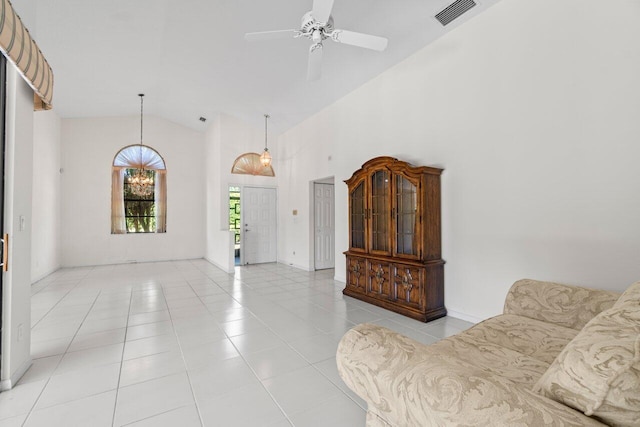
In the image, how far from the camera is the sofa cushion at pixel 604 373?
79 cm

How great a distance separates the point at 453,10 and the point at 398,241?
9.18 ft

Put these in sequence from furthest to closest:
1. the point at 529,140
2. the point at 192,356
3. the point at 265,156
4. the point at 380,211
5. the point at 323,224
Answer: the point at 323,224 < the point at 265,156 < the point at 380,211 < the point at 529,140 < the point at 192,356

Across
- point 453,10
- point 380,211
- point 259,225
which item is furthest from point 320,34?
point 259,225

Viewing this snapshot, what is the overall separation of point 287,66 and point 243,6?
4.23 feet

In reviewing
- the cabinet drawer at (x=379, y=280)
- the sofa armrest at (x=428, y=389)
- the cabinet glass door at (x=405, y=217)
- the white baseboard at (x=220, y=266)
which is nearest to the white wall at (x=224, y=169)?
the white baseboard at (x=220, y=266)

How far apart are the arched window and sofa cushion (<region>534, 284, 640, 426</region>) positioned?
906 cm

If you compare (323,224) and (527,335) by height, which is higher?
(323,224)

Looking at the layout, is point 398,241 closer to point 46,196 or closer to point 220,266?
point 220,266

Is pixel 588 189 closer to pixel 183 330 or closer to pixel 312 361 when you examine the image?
pixel 312 361

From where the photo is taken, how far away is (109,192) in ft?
26.1

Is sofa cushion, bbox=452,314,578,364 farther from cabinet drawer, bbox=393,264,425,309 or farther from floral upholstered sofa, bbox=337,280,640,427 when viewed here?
cabinet drawer, bbox=393,264,425,309

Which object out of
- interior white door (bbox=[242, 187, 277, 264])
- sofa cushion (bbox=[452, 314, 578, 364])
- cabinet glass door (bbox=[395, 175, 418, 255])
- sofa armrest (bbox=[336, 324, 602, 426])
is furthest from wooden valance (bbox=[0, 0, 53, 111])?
interior white door (bbox=[242, 187, 277, 264])

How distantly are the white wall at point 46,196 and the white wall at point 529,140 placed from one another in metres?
6.83

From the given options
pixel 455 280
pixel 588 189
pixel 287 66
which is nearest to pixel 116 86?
pixel 287 66
